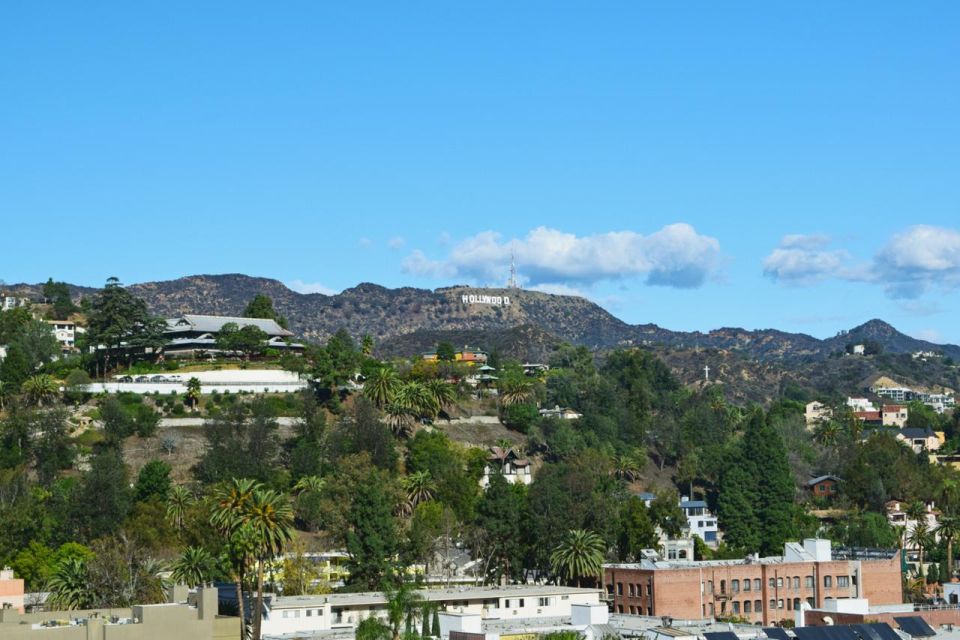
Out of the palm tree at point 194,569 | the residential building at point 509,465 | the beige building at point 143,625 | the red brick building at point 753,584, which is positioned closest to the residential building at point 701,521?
the residential building at point 509,465

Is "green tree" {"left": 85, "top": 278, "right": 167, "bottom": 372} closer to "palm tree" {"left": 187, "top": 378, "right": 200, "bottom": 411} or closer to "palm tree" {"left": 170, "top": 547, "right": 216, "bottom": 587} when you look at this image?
"palm tree" {"left": 187, "top": 378, "right": 200, "bottom": 411}

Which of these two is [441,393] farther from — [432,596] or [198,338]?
[432,596]

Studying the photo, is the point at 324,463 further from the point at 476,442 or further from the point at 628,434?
the point at 628,434

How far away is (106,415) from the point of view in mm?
157125

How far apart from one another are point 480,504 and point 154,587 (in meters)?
37.1

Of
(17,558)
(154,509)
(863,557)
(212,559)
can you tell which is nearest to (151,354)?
(154,509)

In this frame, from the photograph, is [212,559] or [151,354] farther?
[151,354]

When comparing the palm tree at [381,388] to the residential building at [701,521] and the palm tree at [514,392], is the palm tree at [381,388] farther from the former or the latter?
the residential building at [701,521]

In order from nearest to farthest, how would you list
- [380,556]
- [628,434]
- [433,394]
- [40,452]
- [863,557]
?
[380,556] < [863,557] < [40,452] < [433,394] < [628,434]

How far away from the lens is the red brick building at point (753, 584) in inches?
4373

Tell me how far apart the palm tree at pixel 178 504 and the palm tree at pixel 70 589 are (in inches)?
1142

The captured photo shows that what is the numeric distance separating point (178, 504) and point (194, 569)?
26.9 m

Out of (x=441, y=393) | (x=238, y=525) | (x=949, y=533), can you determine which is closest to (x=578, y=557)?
(x=238, y=525)

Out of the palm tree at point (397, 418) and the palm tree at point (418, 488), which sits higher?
the palm tree at point (397, 418)
